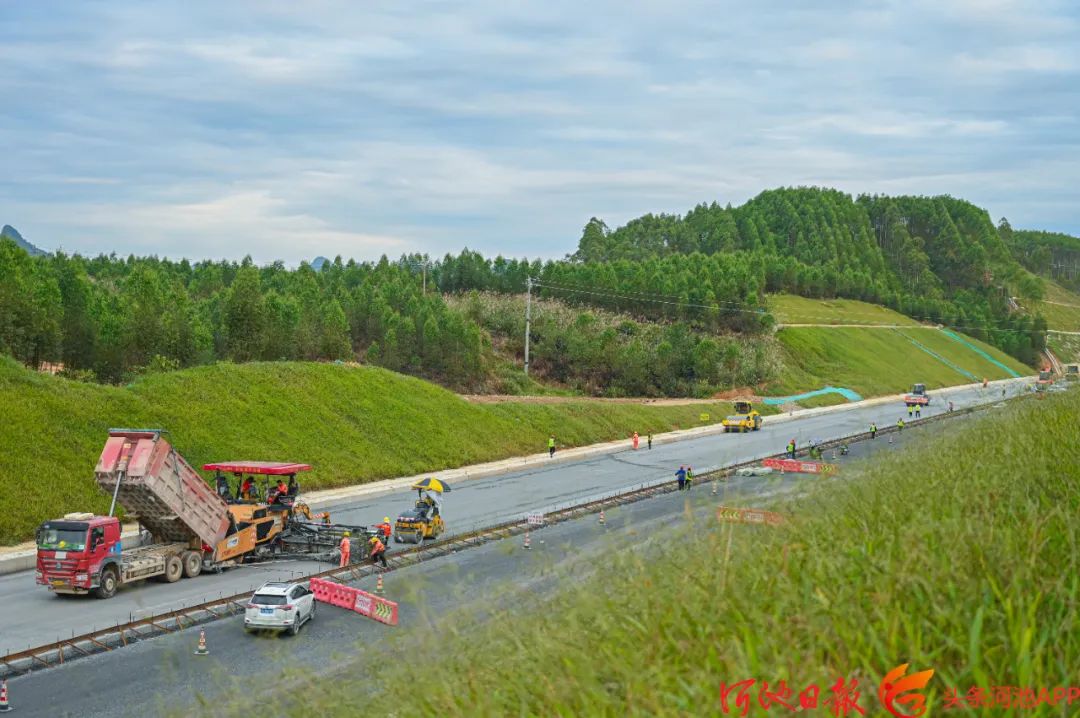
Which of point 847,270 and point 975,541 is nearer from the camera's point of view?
point 975,541

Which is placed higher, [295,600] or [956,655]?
[956,655]

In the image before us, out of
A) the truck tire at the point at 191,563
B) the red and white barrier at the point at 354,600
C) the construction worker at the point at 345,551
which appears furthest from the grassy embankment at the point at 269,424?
the red and white barrier at the point at 354,600

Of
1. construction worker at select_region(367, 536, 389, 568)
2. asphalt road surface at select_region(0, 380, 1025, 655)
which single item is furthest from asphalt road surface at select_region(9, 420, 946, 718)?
construction worker at select_region(367, 536, 389, 568)

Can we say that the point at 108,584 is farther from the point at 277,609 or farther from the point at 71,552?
the point at 277,609

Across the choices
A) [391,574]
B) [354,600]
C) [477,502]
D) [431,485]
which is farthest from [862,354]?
[354,600]

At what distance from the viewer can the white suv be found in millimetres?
20594

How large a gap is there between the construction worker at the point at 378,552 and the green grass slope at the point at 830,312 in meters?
99.1

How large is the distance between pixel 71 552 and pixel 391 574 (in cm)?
813

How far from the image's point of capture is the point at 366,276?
11488 cm

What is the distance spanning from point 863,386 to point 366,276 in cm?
5841

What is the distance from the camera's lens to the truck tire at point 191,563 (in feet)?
84.8

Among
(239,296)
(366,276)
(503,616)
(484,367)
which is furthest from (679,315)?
(503,616)

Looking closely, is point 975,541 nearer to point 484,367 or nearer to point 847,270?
point 484,367

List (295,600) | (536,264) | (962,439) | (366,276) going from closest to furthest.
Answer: (962,439), (295,600), (366,276), (536,264)
